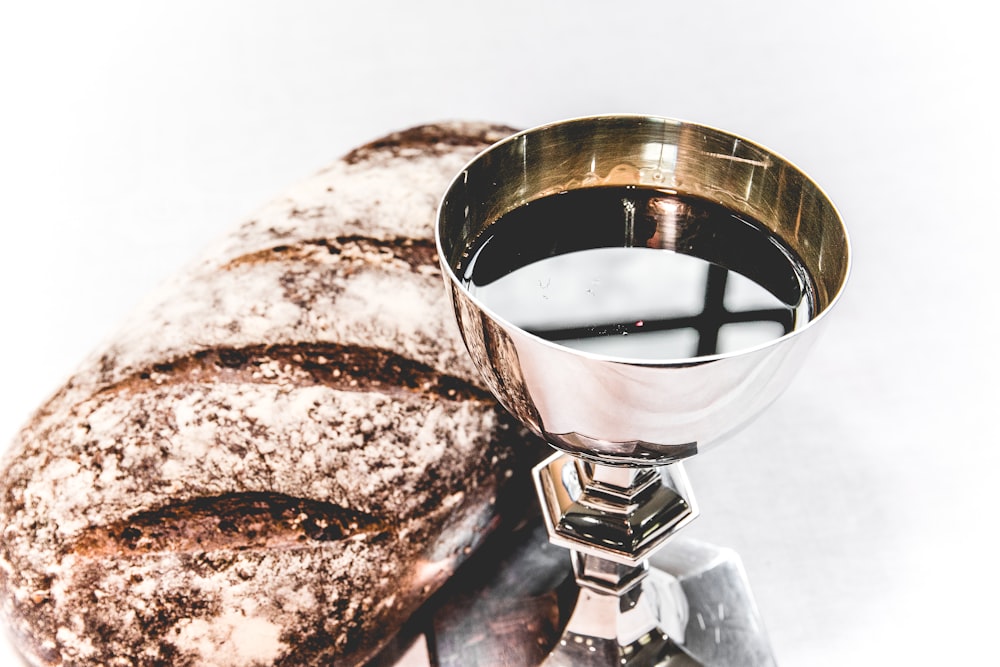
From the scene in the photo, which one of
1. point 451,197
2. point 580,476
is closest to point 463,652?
point 580,476

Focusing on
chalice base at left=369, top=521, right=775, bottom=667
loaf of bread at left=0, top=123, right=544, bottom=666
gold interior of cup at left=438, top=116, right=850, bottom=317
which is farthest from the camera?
chalice base at left=369, top=521, right=775, bottom=667

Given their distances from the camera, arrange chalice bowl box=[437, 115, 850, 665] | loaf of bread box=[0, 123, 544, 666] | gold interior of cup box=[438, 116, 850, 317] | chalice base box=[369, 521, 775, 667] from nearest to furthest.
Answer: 1. chalice bowl box=[437, 115, 850, 665]
2. gold interior of cup box=[438, 116, 850, 317]
3. loaf of bread box=[0, 123, 544, 666]
4. chalice base box=[369, 521, 775, 667]

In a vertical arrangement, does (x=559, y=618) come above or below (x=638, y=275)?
below

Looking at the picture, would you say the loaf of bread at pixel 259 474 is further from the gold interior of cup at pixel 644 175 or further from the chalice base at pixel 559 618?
the gold interior of cup at pixel 644 175

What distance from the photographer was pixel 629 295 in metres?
0.72

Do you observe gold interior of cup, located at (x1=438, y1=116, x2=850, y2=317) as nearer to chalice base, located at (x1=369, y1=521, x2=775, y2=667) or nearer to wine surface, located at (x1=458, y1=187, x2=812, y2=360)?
wine surface, located at (x1=458, y1=187, x2=812, y2=360)

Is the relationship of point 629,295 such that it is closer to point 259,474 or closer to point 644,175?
point 644,175

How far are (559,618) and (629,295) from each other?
0.39 m

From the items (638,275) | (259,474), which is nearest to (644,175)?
(638,275)

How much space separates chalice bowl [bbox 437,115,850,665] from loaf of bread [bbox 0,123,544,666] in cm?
12

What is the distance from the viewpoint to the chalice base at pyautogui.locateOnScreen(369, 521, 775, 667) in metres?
0.94

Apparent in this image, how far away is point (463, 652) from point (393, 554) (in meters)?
0.16

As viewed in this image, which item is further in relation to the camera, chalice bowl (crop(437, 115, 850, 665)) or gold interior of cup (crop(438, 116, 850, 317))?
gold interior of cup (crop(438, 116, 850, 317))

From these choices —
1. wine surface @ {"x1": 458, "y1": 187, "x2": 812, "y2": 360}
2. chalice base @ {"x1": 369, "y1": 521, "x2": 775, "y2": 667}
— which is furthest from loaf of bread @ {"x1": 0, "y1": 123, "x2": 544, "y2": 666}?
wine surface @ {"x1": 458, "y1": 187, "x2": 812, "y2": 360}
